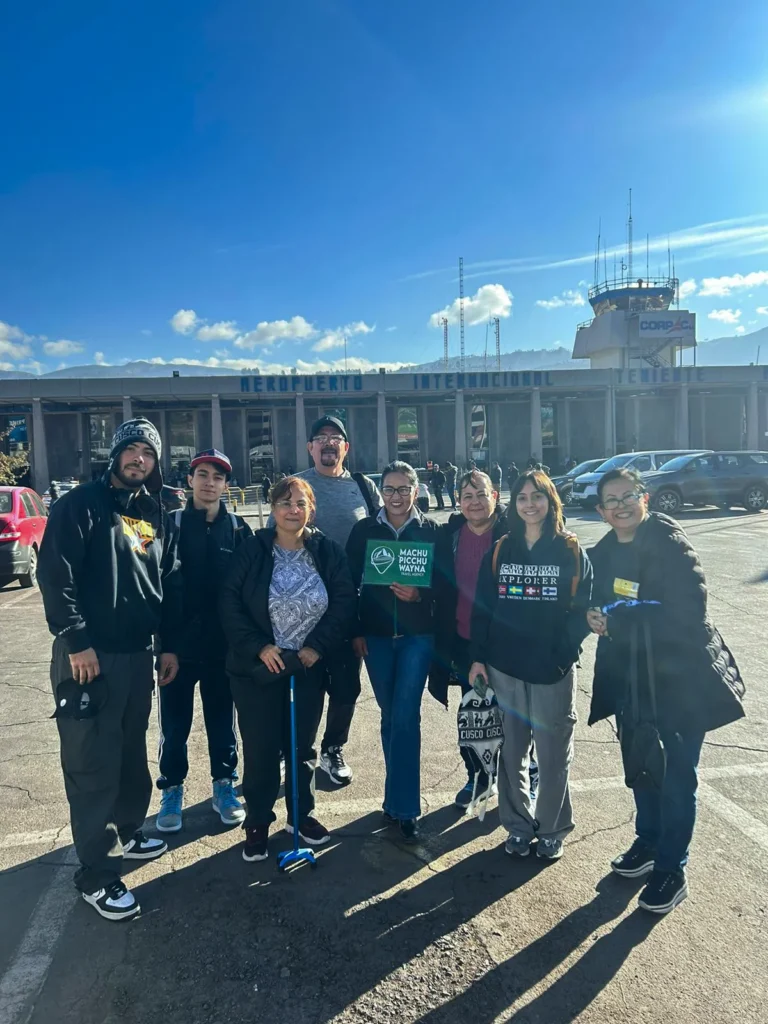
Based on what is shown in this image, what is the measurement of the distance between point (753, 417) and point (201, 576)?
149ft

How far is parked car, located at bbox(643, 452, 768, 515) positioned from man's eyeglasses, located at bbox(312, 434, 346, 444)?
589 inches

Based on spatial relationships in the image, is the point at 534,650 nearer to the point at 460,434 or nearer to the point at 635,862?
the point at 635,862

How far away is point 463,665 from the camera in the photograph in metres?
3.71

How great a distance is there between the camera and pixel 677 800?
8.98 ft

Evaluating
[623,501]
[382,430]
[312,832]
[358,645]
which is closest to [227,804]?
[312,832]

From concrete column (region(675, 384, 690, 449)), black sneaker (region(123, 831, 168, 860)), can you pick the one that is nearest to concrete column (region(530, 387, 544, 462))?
concrete column (region(675, 384, 690, 449))

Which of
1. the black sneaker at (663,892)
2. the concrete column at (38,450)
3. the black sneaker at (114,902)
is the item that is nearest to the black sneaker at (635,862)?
the black sneaker at (663,892)

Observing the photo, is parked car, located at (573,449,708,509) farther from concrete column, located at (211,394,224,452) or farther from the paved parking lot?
concrete column, located at (211,394,224,452)

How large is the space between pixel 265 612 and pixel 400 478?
1040 millimetres

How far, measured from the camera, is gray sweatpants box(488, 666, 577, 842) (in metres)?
3.11

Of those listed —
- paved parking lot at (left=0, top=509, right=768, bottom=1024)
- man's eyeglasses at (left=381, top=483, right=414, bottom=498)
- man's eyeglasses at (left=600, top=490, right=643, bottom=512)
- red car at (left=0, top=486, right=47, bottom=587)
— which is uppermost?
man's eyeglasses at (left=381, top=483, right=414, bottom=498)

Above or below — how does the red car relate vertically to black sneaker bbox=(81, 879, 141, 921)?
above

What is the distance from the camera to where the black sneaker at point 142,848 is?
319 cm

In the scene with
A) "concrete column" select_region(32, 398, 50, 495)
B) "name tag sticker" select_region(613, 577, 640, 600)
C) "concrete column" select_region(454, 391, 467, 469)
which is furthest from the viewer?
"concrete column" select_region(454, 391, 467, 469)
